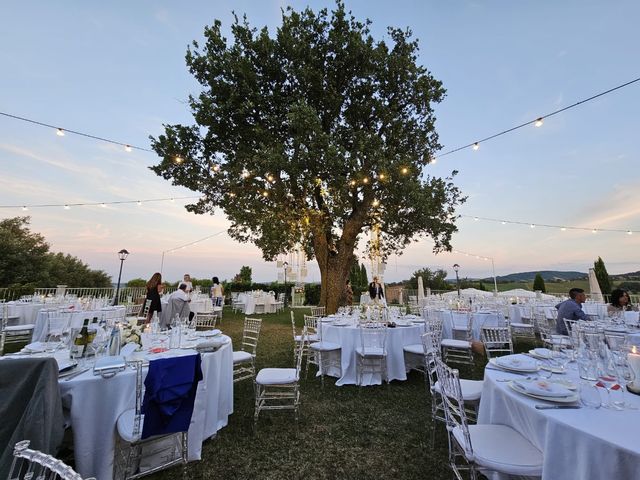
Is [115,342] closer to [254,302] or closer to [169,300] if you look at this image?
[169,300]

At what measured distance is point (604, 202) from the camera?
1212cm

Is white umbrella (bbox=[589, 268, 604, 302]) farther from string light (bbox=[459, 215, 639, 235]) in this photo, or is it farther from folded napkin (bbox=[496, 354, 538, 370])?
folded napkin (bbox=[496, 354, 538, 370])

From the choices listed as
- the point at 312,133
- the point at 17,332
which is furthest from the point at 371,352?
the point at 17,332

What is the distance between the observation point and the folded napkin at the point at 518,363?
7.77 feet

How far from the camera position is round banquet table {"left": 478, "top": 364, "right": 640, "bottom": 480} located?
1298mm

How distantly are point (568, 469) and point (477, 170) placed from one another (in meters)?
11.7

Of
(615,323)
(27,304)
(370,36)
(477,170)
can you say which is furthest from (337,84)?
(27,304)

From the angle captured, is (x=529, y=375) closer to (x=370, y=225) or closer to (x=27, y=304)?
(x=370, y=225)

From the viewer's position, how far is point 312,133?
7.86 meters

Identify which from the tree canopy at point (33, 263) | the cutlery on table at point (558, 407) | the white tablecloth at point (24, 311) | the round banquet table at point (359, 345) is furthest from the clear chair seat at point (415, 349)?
the tree canopy at point (33, 263)

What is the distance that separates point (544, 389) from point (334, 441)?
217 cm

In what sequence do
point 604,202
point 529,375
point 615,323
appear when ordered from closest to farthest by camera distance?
point 529,375 → point 615,323 → point 604,202

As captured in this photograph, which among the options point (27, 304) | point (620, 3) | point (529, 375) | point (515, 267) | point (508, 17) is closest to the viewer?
point (529, 375)

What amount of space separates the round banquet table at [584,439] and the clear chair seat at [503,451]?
3.1 inches
